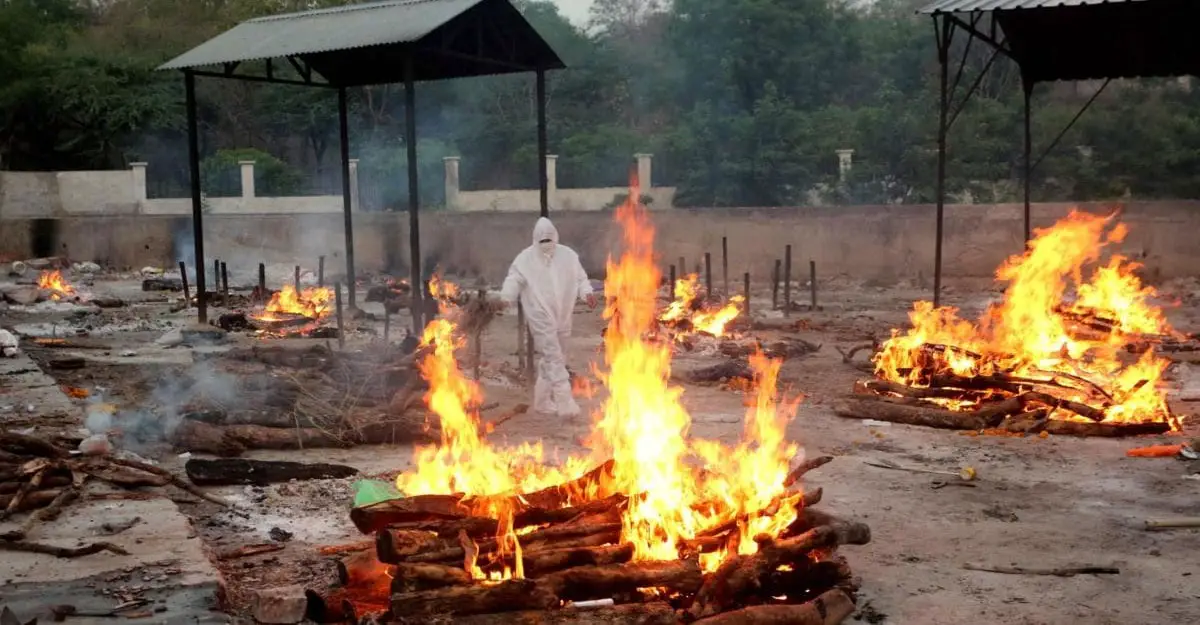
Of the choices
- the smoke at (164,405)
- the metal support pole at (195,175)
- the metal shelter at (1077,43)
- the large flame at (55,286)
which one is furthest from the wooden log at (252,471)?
the large flame at (55,286)

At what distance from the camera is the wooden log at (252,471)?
22.9 feet

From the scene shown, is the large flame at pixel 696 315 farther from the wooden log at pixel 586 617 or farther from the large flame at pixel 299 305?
the wooden log at pixel 586 617

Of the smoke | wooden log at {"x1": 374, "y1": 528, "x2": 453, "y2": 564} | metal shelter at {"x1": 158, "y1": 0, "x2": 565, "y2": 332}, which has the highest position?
metal shelter at {"x1": 158, "y1": 0, "x2": 565, "y2": 332}

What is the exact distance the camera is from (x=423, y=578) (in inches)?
172

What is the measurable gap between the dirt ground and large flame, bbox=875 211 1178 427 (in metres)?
0.58

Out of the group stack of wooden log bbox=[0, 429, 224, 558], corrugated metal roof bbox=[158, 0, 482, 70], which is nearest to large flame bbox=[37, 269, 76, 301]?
corrugated metal roof bbox=[158, 0, 482, 70]

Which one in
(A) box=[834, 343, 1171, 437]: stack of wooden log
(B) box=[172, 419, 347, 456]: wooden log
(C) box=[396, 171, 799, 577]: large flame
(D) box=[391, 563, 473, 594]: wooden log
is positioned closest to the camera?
(D) box=[391, 563, 473, 594]: wooden log

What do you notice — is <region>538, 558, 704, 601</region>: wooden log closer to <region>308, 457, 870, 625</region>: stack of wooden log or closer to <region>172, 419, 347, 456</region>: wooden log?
<region>308, 457, 870, 625</region>: stack of wooden log

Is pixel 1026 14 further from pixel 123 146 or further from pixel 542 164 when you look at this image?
pixel 123 146

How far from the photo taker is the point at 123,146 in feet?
113

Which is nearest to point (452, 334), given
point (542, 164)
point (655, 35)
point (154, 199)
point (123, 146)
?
point (542, 164)

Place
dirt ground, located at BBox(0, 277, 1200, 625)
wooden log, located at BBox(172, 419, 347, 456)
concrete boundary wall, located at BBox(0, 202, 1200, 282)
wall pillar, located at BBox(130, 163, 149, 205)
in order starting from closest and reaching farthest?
dirt ground, located at BBox(0, 277, 1200, 625), wooden log, located at BBox(172, 419, 347, 456), concrete boundary wall, located at BBox(0, 202, 1200, 282), wall pillar, located at BBox(130, 163, 149, 205)

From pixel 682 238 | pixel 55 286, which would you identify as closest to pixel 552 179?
pixel 682 238

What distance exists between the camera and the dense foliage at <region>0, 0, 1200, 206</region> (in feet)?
86.5
